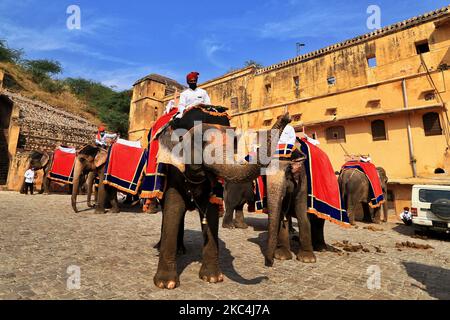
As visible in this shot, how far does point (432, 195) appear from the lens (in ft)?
29.8

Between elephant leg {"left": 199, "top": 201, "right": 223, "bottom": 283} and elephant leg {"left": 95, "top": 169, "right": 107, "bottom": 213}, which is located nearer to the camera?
elephant leg {"left": 199, "top": 201, "right": 223, "bottom": 283}

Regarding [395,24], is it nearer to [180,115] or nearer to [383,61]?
[383,61]

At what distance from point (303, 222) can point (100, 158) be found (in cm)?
828

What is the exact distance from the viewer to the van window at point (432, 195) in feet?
29.1

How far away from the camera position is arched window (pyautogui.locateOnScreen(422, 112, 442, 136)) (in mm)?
16844

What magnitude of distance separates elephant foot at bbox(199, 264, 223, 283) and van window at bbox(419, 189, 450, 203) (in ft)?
29.8

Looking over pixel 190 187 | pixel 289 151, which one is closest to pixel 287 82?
pixel 289 151

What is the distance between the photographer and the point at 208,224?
3.82 m

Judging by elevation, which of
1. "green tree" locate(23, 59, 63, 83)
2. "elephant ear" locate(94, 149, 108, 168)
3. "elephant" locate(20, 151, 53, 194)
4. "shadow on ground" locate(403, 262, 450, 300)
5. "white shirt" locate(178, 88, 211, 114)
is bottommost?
"shadow on ground" locate(403, 262, 450, 300)

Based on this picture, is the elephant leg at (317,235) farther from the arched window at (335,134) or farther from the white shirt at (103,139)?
the arched window at (335,134)

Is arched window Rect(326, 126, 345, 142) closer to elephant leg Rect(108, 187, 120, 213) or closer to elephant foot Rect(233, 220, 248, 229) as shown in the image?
elephant foot Rect(233, 220, 248, 229)

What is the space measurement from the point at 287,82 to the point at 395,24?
9.33 meters

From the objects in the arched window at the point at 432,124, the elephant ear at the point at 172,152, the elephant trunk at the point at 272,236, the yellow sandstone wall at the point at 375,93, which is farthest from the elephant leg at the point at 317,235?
the arched window at the point at 432,124

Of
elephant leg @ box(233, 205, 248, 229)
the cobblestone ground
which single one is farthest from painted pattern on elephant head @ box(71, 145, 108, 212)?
elephant leg @ box(233, 205, 248, 229)
